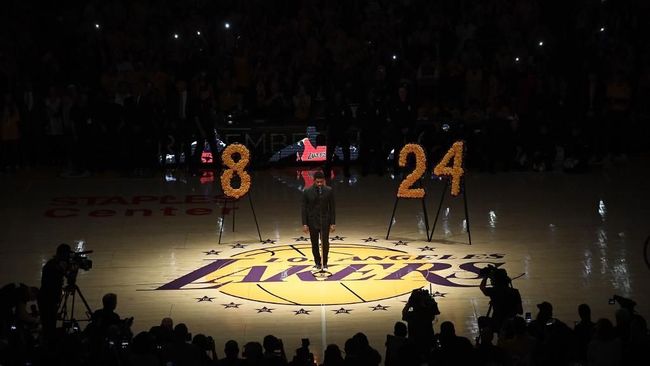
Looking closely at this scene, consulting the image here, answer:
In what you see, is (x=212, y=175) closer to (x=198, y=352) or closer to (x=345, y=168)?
(x=345, y=168)

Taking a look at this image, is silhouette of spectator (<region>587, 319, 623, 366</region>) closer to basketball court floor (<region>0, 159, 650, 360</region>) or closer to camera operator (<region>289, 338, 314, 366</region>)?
camera operator (<region>289, 338, 314, 366</region>)

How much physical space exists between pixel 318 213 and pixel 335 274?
0.98m

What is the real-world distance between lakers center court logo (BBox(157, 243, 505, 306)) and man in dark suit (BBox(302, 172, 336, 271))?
1.64 feet

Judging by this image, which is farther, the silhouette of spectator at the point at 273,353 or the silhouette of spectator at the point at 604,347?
the silhouette of spectator at the point at 604,347

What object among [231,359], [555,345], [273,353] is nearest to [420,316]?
[555,345]

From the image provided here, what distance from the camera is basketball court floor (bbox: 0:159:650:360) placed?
17500 mm

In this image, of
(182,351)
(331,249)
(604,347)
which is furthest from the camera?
(331,249)

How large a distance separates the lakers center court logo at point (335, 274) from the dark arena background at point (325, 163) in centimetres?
7

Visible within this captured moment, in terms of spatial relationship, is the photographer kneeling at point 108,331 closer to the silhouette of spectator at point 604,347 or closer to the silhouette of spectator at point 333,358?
the silhouette of spectator at point 333,358

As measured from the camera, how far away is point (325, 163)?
30312mm

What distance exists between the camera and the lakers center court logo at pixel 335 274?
18.5 metres

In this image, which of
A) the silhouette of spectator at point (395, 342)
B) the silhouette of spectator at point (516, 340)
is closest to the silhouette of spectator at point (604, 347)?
the silhouette of spectator at point (516, 340)

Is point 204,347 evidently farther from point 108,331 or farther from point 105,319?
Answer: point 105,319

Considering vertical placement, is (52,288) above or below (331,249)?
above
